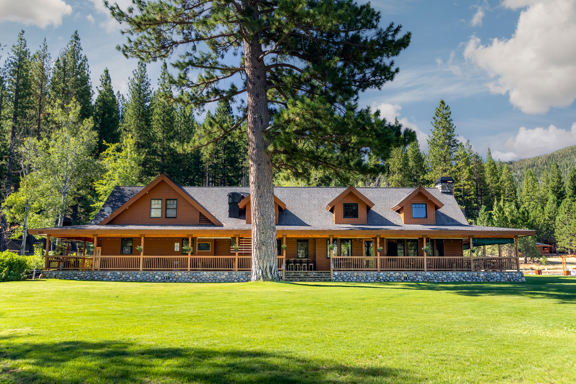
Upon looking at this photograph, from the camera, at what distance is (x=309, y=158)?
17016 millimetres

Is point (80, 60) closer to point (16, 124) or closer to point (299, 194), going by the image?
point (16, 124)

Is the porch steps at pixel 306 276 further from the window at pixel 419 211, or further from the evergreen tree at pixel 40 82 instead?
the evergreen tree at pixel 40 82

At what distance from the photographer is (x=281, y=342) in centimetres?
612

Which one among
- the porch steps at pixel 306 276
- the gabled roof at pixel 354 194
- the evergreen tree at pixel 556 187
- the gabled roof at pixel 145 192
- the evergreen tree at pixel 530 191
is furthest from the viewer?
the evergreen tree at pixel 530 191

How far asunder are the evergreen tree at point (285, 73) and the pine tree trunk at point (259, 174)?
4cm

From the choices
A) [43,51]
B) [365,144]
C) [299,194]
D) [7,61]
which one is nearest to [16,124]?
[7,61]

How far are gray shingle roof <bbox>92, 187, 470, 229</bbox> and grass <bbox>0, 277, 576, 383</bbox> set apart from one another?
1269 centimetres

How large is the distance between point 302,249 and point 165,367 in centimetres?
1990

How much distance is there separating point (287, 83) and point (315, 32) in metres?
2.33

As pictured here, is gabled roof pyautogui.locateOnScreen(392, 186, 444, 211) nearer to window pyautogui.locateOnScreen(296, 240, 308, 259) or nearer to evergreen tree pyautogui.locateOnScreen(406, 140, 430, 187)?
window pyautogui.locateOnScreen(296, 240, 308, 259)

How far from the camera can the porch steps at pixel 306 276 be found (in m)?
21.5

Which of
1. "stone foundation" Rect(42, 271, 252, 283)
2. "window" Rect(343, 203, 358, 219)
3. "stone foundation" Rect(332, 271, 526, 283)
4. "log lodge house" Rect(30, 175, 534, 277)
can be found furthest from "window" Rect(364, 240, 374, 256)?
"stone foundation" Rect(42, 271, 252, 283)

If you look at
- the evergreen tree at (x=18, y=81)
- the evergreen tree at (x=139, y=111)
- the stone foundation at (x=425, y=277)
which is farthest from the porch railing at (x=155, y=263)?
the evergreen tree at (x=139, y=111)

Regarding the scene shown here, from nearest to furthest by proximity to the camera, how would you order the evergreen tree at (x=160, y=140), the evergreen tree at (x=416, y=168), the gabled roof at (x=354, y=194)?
the gabled roof at (x=354, y=194) < the evergreen tree at (x=160, y=140) < the evergreen tree at (x=416, y=168)
